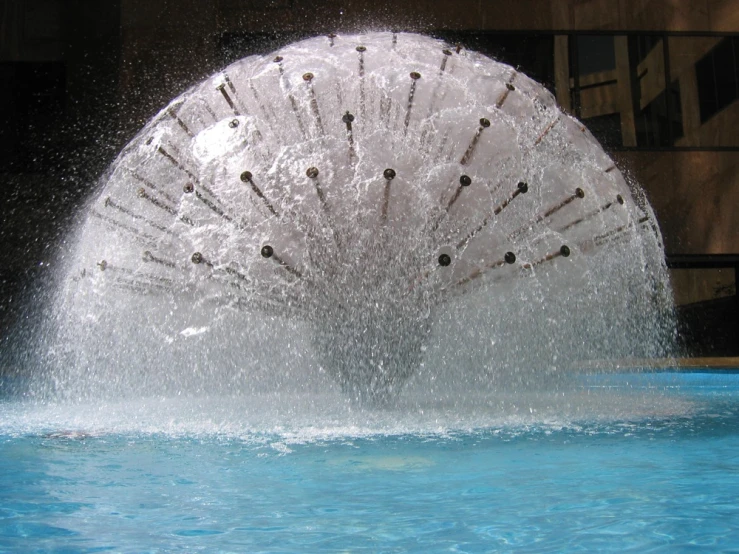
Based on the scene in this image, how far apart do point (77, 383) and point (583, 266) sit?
5.32 m

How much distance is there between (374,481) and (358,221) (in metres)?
2.36

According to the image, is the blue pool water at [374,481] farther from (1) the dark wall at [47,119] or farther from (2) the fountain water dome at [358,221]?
(1) the dark wall at [47,119]

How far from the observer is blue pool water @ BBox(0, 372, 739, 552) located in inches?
109

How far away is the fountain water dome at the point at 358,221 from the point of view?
566cm

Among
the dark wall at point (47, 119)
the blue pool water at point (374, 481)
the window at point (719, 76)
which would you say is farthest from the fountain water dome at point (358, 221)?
the window at point (719, 76)

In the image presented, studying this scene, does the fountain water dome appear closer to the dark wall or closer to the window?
the dark wall

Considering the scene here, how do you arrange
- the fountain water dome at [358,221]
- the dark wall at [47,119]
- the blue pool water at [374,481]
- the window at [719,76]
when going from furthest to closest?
the window at [719,76] < the dark wall at [47,119] < the fountain water dome at [358,221] < the blue pool water at [374,481]

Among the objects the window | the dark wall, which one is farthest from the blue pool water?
the window

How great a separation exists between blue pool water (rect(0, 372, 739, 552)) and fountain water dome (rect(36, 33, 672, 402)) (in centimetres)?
74

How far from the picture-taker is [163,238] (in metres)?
6.32

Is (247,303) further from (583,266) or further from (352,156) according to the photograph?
(583,266)

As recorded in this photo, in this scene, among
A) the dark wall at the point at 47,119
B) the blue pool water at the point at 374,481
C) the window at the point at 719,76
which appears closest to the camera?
the blue pool water at the point at 374,481

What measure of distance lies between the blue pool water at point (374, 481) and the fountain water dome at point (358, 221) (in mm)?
740

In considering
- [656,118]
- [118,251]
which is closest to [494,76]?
[118,251]
